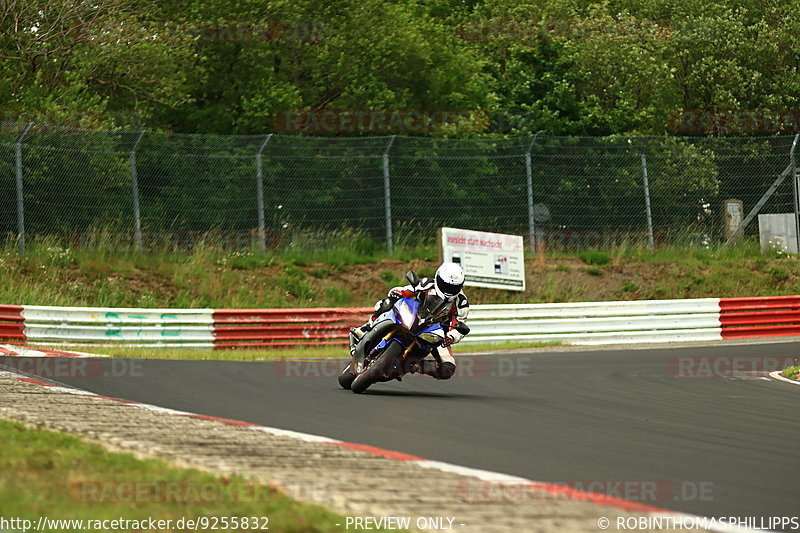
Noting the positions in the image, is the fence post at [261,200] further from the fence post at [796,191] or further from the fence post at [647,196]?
the fence post at [796,191]

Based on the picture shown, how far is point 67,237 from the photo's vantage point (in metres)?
21.1

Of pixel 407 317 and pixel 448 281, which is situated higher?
pixel 448 281

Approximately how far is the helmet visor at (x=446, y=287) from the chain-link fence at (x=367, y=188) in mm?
11388

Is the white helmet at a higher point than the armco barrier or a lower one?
higher

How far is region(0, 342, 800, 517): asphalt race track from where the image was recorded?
6.56m

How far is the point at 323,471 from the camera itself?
6.05 meters

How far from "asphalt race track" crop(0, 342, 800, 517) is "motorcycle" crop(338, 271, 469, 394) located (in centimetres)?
30

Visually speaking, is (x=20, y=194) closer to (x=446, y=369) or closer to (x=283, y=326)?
(x=283, y=326)

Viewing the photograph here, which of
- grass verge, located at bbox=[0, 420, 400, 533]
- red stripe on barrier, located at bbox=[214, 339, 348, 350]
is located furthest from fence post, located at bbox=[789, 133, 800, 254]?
grass verge, located at bbox=[0, 420, 400, 533]

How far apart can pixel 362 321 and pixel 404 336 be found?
8.71m

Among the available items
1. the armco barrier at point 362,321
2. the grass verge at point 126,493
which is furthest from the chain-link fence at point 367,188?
the grass verge at point 126,493

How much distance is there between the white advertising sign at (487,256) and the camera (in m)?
22.8

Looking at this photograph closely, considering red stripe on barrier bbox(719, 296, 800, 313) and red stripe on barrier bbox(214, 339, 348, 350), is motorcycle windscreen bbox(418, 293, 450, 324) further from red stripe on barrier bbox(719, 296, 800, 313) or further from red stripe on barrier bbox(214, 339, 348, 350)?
red stripe on barrier bbox(719, 296, 800, 313)

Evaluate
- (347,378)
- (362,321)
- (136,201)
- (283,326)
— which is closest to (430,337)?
(347,378)
